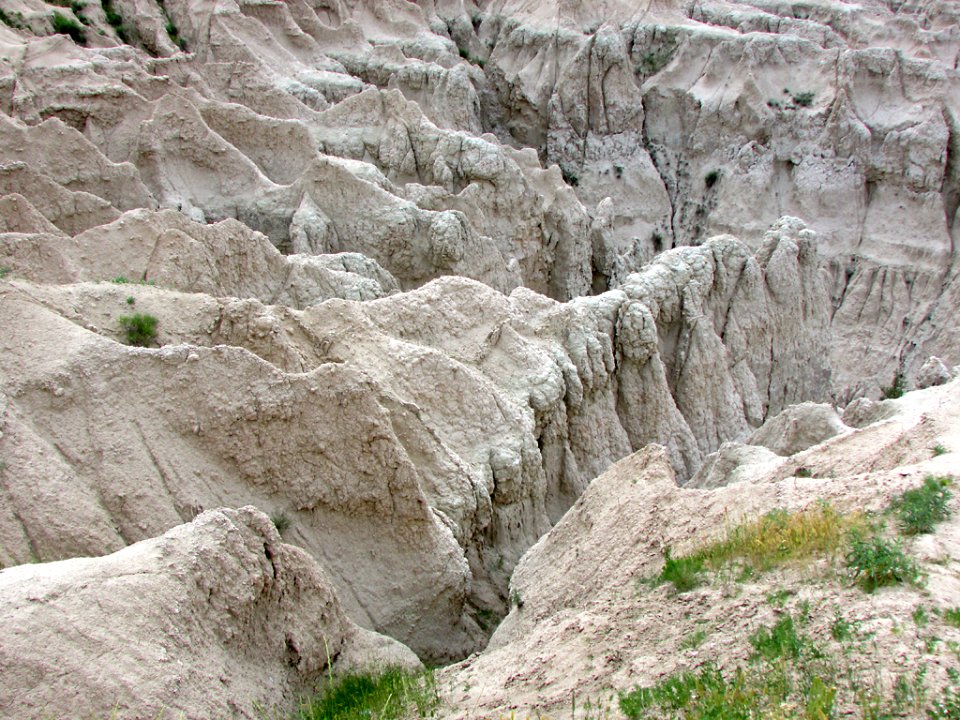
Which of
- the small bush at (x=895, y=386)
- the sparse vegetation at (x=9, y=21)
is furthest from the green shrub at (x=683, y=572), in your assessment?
the sparse vegetation at (x=9, y=21)

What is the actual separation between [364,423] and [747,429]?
32.0ft

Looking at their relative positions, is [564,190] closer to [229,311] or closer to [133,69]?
[133,69]

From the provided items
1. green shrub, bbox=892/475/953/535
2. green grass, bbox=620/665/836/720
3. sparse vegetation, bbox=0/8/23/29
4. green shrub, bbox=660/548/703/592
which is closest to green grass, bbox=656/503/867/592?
green shrub, bbox=660/548/703/592

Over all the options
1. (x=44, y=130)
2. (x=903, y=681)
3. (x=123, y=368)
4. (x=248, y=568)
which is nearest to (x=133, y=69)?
(x=44, y=130)

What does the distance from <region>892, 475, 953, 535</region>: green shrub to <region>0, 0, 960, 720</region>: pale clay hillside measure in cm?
3

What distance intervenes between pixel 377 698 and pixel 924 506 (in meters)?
4.16

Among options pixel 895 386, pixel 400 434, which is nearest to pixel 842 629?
pixel 400 434

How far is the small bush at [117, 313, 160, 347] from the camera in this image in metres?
9.75

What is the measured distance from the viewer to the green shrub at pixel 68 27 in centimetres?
2789

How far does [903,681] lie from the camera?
182 inches

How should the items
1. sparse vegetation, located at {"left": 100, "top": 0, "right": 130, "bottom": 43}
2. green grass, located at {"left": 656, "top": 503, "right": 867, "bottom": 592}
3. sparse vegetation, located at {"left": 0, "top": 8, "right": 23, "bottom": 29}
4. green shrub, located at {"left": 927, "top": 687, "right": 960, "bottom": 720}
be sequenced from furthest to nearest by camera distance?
sparse vegetation, located at {"left": 100, "top": 0, "right": 130, "bottom": 43} → sparse vegetation, located at {"left": 0, "top": 8, "right": 23, "bottom": 29} → green grass, located at {"left": 656, "top": 503, "right": 867, "bottom": 592} → green shrub, located at {"left": 927, "top": 687, "right": 960, "bottom": 720}

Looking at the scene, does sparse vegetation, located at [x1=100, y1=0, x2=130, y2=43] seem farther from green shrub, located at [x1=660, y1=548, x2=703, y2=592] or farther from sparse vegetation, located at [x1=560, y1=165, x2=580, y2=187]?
green shrub, located at [x1=660, y1=548, x2=703, y2=592]

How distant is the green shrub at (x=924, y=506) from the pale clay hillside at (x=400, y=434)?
0.03 m

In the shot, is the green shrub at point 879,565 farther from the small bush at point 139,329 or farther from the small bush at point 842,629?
the small bush at point 139,329
